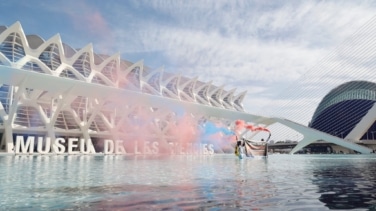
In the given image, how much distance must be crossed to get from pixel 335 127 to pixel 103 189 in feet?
327

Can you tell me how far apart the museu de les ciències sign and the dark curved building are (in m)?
51.5

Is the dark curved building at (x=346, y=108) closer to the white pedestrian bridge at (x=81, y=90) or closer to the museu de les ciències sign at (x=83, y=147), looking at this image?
the white pedestrian bridge at (x=81, y=90)

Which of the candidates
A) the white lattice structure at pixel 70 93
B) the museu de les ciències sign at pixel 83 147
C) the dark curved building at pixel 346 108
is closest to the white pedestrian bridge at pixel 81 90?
the white lattice structure at pixel 70 93

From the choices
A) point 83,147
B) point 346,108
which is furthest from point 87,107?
point 346,108

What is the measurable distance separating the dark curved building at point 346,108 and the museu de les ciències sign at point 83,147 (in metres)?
51.5

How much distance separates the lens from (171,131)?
6238 centimetres

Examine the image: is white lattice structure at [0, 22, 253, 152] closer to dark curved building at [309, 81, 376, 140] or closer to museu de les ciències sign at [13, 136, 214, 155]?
museu de les ciències sign at [13, 136, 214, 155]

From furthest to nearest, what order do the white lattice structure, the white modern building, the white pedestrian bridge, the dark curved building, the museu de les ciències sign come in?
the dark curved building → the white modern building → the white lattice structure → the museu de les ciències sign → the white pedestrian bridge

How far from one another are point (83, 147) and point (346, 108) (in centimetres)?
8108

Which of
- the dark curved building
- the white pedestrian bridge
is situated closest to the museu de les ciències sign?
the white pedestrian bridge

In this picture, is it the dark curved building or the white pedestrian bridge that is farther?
the dark curved building

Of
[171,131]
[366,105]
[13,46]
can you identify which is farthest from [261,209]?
[366,105]

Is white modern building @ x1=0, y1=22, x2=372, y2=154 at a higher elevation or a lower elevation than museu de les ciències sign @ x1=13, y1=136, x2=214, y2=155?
higher

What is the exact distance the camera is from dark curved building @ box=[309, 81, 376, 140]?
91.6 meters
